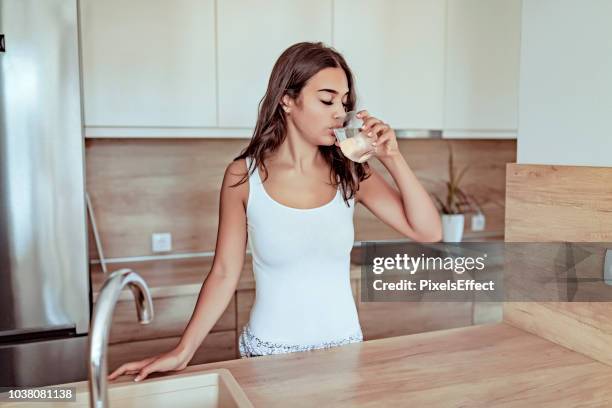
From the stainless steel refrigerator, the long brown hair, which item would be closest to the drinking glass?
the long brown hair

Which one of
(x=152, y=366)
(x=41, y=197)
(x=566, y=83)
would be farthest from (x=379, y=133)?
(x=41, y=197)

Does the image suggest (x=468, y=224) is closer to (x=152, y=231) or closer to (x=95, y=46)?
(x=152, y=231)

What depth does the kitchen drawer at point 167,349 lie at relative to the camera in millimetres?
2094

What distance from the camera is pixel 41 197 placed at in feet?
6.01

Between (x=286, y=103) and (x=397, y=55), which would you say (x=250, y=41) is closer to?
(x=397, y=55)

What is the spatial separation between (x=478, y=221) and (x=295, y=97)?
6.63 ft

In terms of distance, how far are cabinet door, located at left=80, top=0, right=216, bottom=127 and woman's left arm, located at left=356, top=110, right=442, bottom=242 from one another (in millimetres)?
972

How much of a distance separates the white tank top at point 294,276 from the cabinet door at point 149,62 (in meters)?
0.92

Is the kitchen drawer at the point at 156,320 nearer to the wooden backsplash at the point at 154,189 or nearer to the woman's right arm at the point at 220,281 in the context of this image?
the wooden backsplash at the point at 154,189

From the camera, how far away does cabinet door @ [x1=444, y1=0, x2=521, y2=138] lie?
264cm

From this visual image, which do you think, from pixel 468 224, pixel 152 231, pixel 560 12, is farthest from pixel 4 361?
pixel 468 224

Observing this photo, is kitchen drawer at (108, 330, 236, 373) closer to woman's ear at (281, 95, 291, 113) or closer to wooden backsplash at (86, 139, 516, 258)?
wooden backsplash at (86, 139, 516, 258)

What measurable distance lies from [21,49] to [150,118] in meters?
0.54

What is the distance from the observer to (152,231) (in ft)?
8.51
